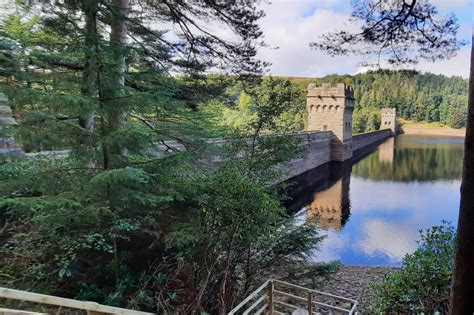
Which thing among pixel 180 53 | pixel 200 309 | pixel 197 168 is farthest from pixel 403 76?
pixel 200 309

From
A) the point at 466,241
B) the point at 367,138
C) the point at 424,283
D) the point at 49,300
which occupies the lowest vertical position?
the point at 367,138

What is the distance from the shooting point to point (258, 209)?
141 inches

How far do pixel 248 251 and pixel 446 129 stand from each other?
1850 inches

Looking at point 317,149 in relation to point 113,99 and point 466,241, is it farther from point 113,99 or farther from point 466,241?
point 466,241

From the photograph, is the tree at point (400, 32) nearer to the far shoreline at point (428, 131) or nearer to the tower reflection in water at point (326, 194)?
the tower reflection in water at point (326, 194)

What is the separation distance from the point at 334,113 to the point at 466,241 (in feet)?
76.9

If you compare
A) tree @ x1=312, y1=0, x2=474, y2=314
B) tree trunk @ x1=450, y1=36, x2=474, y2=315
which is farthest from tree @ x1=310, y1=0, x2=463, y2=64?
tree trunk @ x1=450, y1=36, x2=474, y2=315

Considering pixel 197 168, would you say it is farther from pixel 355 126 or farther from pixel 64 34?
pixel 355 126

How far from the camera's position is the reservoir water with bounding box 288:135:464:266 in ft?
30.6

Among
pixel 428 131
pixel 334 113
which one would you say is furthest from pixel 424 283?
pixel 428 131

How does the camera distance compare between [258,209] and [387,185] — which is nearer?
[258,209]

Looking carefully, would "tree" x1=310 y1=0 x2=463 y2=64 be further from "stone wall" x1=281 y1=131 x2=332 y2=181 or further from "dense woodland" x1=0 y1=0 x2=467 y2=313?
"stone wall" x1=281 y1=131 x2=332 y2=181

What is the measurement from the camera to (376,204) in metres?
14.0

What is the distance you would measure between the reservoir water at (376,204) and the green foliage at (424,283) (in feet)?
7.37
